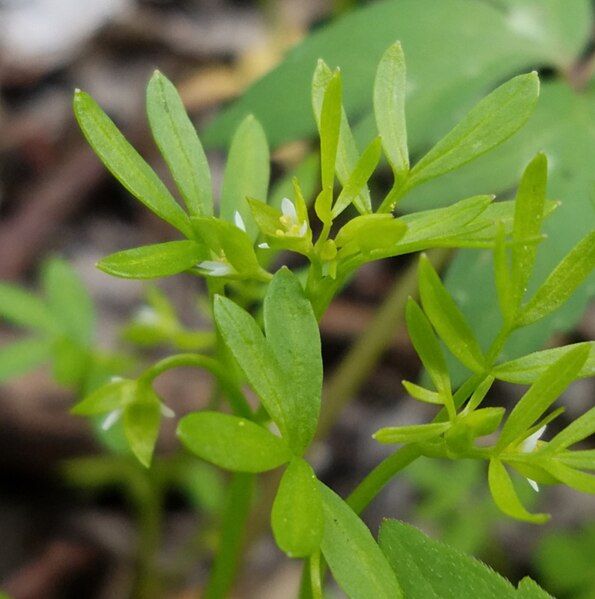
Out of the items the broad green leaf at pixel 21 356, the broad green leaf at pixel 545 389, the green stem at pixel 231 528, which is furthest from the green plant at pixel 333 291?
the broad green leaf at pixel 21 356

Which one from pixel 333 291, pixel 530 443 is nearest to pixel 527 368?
pixel 530 443

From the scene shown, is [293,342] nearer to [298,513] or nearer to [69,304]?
[298,513]

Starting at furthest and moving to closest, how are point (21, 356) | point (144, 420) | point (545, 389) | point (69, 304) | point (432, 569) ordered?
point (69, 304) → point (21, 356) → point (144, 420) → point (432, 569) → point (545, 389)

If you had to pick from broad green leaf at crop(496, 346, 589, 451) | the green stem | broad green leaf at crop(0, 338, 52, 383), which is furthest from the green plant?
broad green leaf at crop(0, 338, 52, 383)

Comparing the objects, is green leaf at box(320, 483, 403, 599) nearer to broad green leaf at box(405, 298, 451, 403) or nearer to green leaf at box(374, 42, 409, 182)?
broad green leaf at box(405, 298, 451, 403)

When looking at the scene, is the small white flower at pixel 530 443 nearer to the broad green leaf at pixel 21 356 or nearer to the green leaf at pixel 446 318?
the green leaf at pixel 446 318
